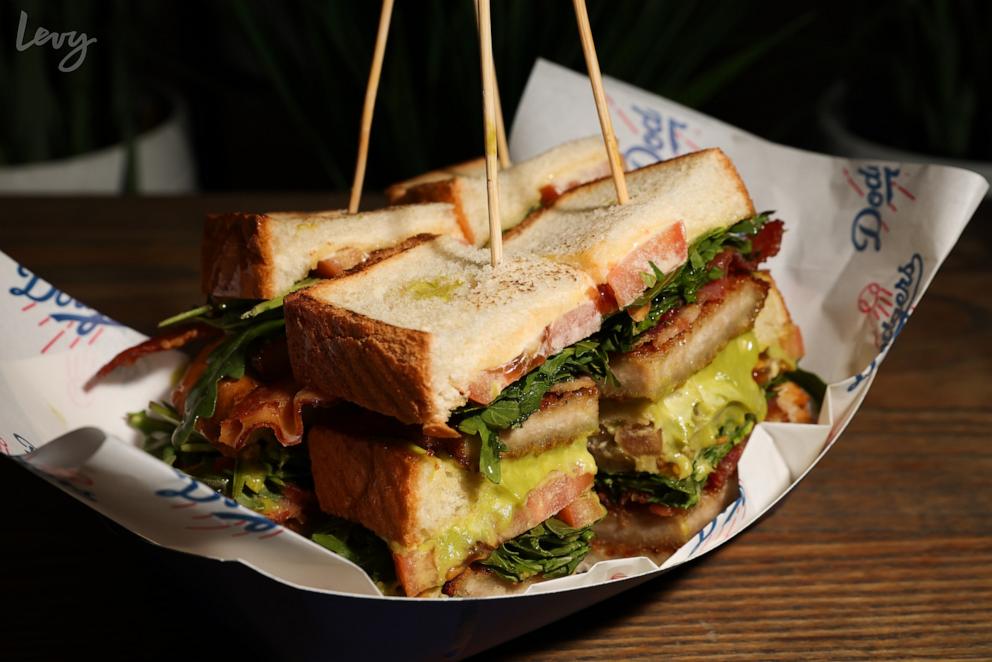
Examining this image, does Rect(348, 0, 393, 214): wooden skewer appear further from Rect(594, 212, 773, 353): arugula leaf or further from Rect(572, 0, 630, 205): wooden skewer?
Rect(594, 212, 773, 353): arugula leaf

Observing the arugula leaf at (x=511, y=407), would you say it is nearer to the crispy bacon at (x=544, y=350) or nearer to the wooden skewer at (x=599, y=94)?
the crispy bacon at (x=544, y=350)

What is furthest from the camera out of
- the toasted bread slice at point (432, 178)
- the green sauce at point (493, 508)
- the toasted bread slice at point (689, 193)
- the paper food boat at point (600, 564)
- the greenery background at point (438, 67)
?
the greenery background at point (438, 67)

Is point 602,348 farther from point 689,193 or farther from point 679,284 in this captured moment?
point 689,193

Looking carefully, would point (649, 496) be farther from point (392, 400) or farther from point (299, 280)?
point (299, 280)

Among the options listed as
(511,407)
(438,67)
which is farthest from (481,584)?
(438,67)

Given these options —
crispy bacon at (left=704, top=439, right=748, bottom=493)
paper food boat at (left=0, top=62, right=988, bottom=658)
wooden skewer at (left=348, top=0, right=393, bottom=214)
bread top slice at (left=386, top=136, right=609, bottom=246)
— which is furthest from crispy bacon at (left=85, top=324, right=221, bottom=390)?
crispy bacon at (left=704, top=439, right=748, bottom=493)

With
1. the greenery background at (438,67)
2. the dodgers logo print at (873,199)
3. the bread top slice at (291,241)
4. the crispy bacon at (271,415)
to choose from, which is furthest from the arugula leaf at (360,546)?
the greenery background at (438,67)
